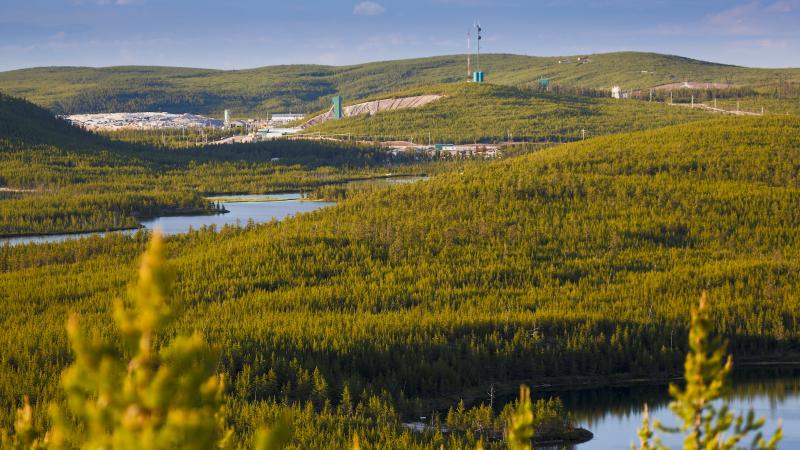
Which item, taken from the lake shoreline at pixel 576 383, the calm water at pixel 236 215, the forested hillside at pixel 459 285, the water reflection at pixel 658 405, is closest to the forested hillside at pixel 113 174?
the calm water at pixel 236 215

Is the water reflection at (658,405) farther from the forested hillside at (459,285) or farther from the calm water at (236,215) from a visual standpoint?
the calm water at (236,215)

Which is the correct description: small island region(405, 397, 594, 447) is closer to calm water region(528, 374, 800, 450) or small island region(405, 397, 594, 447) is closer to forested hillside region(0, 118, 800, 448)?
calm water region(528, 374, 800, 450)

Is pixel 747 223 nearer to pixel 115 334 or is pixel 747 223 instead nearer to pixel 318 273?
pixel 318 273

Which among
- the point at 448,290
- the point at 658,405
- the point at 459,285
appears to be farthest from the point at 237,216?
the point at 658,405

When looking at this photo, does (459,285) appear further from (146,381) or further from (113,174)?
(113,174)

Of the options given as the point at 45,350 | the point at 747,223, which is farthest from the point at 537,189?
the point at 45,350
